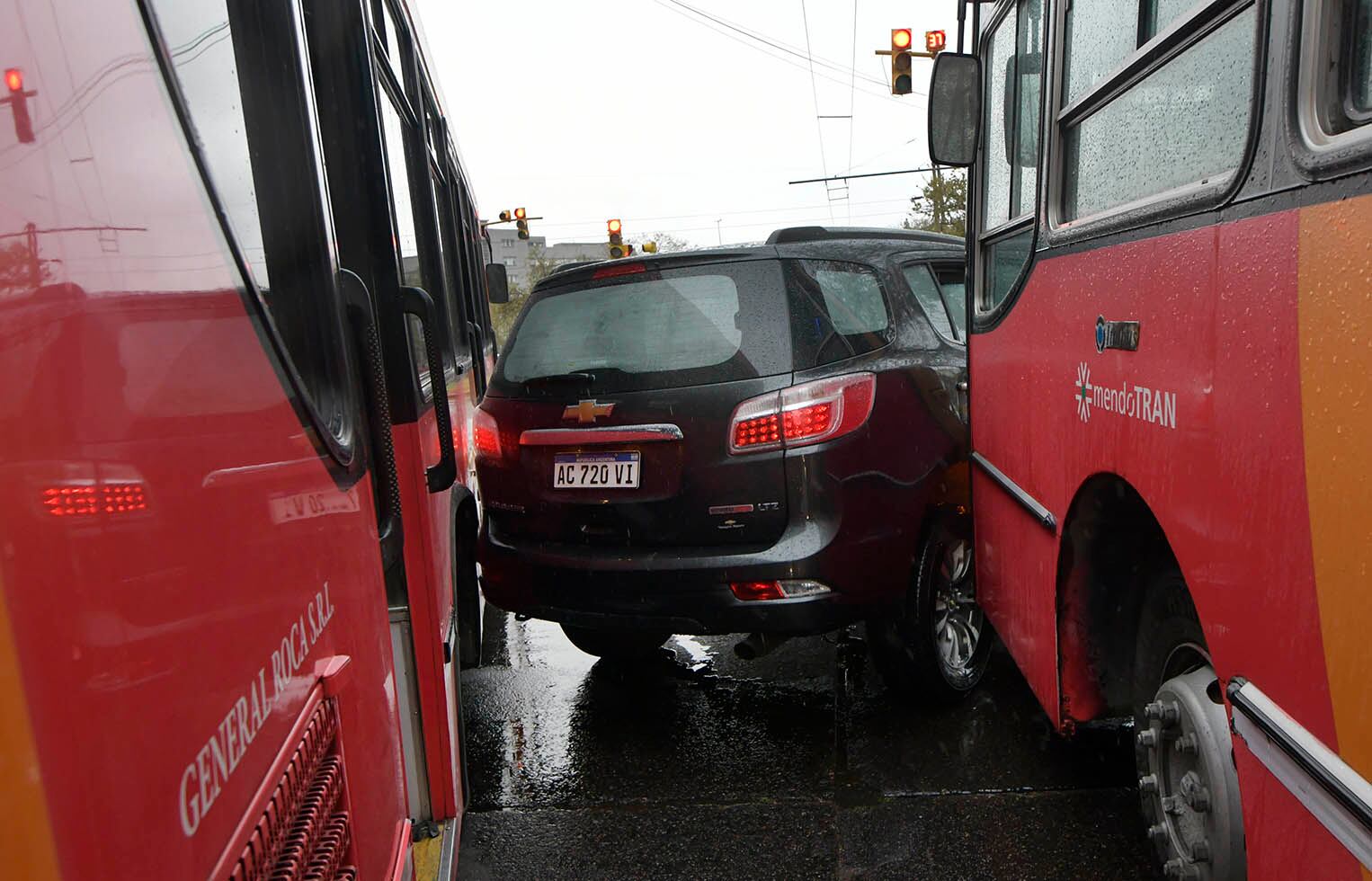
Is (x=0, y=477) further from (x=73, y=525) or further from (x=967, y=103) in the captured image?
(x=967, y=103)

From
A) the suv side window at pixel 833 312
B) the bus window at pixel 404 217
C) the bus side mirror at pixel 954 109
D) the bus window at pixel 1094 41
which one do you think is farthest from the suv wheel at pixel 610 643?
the bus window at pixel 1094 41

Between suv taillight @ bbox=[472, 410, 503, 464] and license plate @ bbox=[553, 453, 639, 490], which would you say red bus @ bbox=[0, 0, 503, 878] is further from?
suv taillight @ bbox=[472, 410, 503, 464]

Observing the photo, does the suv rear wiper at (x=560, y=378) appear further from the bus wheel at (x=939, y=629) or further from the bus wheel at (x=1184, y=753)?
the bus wheel at (x=1184, y=753)

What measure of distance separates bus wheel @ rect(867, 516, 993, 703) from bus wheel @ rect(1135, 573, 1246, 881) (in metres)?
1.52

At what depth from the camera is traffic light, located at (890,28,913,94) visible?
13953 mm

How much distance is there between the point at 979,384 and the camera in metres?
4.04

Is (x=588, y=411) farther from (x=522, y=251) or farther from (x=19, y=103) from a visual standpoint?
(x=522, y=251)

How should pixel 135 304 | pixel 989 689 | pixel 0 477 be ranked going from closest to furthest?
pixel 0 477 < pixel 135 304 < pixel 989 689

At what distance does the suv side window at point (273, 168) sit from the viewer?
1.46m

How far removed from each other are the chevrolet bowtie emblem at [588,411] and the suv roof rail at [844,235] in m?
1.00

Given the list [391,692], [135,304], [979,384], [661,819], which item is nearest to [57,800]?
[135,304]

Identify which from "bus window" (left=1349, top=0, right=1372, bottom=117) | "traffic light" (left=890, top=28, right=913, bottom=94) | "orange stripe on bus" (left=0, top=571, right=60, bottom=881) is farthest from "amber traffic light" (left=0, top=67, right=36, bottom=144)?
"traffic light" (left=890, top=28, right=913, bottom=94)

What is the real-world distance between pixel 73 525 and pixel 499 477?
12.1 feet

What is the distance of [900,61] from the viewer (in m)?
14.1
